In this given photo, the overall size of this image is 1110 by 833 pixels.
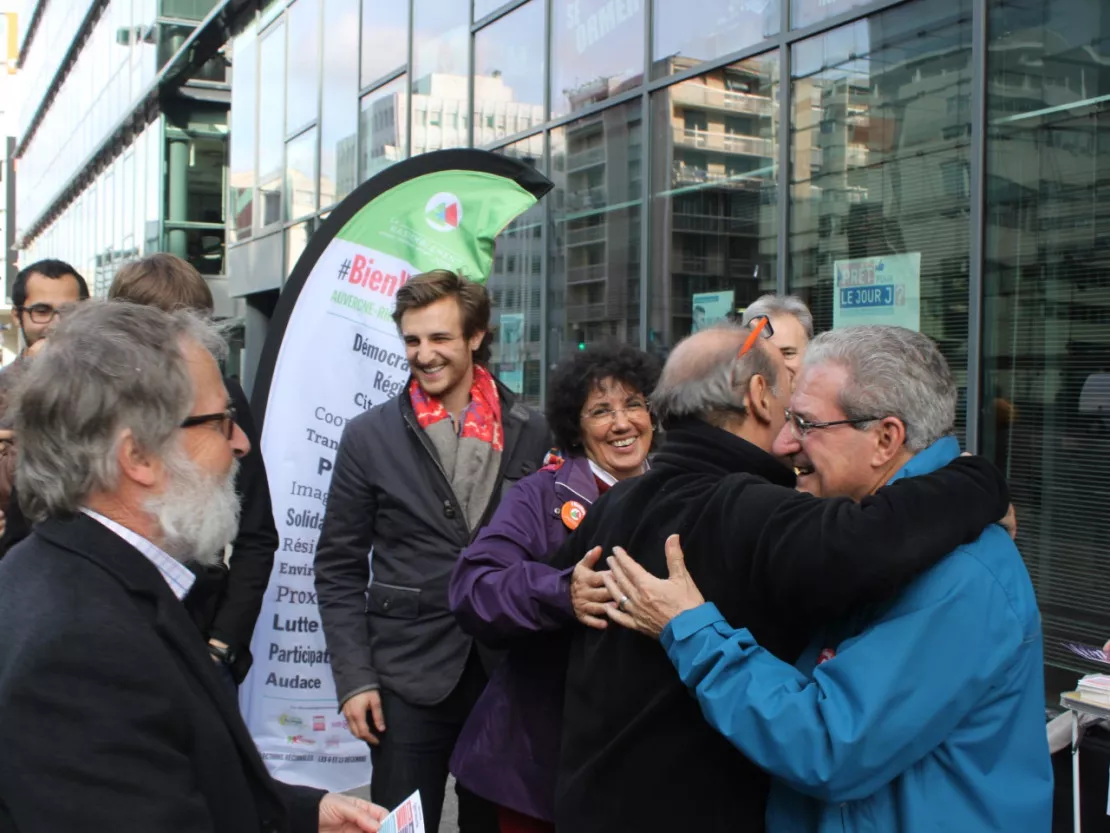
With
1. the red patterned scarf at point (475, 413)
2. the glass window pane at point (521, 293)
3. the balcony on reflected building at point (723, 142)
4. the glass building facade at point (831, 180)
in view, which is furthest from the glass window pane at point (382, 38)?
the red patterned scarf at point (475, 413)

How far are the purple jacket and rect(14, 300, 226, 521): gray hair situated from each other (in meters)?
0.85

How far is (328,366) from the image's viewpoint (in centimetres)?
354

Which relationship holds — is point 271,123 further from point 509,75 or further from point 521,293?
point 521,293

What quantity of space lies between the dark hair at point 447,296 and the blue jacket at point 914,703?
1.60 meters

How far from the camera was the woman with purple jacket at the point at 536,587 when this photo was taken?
2.19 metres

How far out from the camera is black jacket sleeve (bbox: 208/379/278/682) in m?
2.89

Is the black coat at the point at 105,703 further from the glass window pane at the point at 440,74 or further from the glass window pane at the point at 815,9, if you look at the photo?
the glass window pane at the point at 440,74

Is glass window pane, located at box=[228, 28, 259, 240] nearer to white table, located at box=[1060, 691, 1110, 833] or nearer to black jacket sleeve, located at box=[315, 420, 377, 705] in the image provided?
black jacket sleeve, located at box=[315, 420, 377, 705]

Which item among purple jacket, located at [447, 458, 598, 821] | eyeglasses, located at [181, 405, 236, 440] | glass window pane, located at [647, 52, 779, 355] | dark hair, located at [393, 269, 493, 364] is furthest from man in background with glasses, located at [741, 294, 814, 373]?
glass window pane, located at [647, 52, 779, 355]

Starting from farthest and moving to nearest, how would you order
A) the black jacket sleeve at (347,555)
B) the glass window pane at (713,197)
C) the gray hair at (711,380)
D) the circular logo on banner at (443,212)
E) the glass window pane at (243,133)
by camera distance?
the glass window pane at (243,133)
the glass window pane at (713,197)
the circular logo on banner at (443,212)
the black jacket sleeve at (347,555)
the gray hair at (711,380)

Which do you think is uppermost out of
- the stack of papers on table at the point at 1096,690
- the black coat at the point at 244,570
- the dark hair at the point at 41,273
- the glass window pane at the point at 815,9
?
the glass window pane at the point at 815,9

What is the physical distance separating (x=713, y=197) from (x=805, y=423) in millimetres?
5129

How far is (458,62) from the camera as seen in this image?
9914 mm

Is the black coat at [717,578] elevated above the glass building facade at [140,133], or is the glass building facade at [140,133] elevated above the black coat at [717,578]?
the glass building facade at [140,133]
